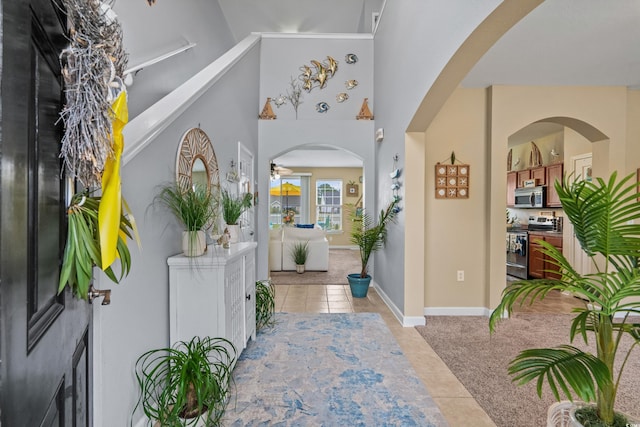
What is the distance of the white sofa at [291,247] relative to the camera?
6.19 meters

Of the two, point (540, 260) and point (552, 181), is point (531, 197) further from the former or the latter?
point (540, 260)

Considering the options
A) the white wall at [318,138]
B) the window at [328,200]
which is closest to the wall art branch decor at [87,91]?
the white wall at [318,138]

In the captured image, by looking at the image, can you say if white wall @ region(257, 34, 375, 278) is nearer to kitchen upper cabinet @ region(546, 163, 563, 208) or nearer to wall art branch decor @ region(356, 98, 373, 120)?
wall art branch decor @ region(356, 98, 373, 120)

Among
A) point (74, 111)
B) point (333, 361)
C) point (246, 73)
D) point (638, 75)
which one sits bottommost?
point (333, 361)

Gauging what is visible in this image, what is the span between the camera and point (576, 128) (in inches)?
153

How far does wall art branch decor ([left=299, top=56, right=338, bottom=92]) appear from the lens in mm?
5211

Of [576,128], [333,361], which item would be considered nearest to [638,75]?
[576,128]

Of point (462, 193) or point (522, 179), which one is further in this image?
point (522, 179)

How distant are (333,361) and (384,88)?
11.6 feet

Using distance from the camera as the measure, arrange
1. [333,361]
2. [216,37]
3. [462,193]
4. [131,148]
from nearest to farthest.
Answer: [131,148]
[333,361]
[462,193]
[216,37]

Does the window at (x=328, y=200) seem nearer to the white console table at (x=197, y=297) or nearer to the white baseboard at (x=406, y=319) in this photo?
the white baseboard at (x=406, y=319)

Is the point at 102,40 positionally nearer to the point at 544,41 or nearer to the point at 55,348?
the point at 55,348

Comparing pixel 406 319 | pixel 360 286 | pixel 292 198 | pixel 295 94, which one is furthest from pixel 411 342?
pixel 292 198

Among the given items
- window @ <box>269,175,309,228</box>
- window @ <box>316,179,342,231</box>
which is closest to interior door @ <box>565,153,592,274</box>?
window @ <box>316,179,342,231</box>
